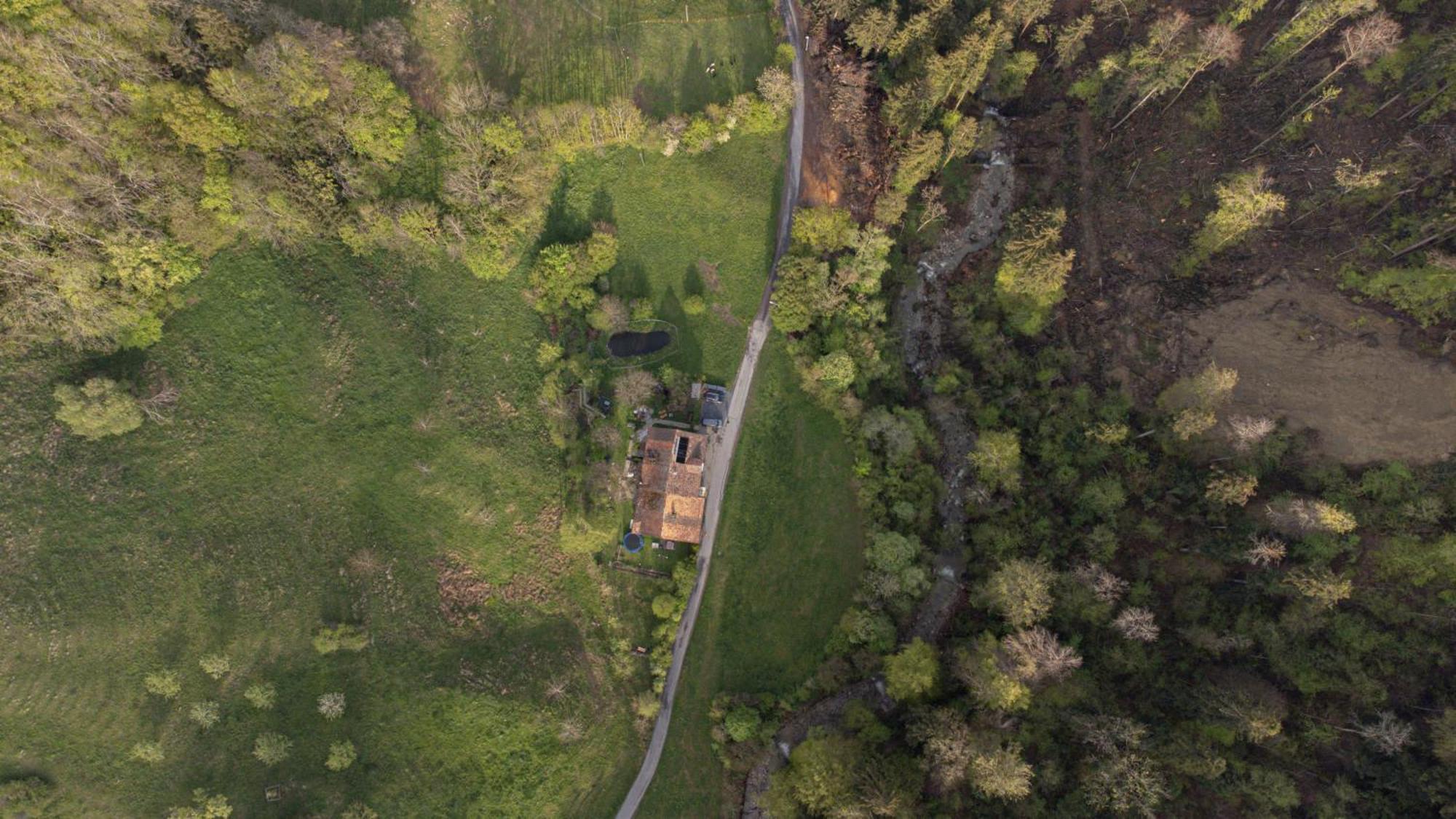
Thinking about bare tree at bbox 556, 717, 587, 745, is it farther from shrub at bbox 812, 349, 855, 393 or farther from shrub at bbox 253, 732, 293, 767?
shrub at bbox 812, 349, 855, 393

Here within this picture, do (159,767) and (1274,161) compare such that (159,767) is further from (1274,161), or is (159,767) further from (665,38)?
(1274,161)

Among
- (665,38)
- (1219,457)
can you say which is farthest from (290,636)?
(1219,457)

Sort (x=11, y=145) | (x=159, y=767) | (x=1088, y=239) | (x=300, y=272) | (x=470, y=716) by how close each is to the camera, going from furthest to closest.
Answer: (x=1088, y=239), (x=300, y=272), (x=470, y=716), (x=159, y=767), (x=11, y=145)

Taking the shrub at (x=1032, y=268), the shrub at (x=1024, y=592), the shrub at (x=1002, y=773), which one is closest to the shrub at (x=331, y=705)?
the shrub at (x=1002, y=773)

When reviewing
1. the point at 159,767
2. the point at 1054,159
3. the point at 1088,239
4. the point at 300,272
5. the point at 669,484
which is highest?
the point at 1054,159

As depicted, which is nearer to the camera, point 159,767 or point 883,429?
point 159,767

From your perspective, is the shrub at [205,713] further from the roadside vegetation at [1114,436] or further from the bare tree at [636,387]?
the bare tree at [636,387]

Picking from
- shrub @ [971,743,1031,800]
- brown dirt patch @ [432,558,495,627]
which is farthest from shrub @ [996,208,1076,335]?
brown dirt patch @ [432,558,495,627]
